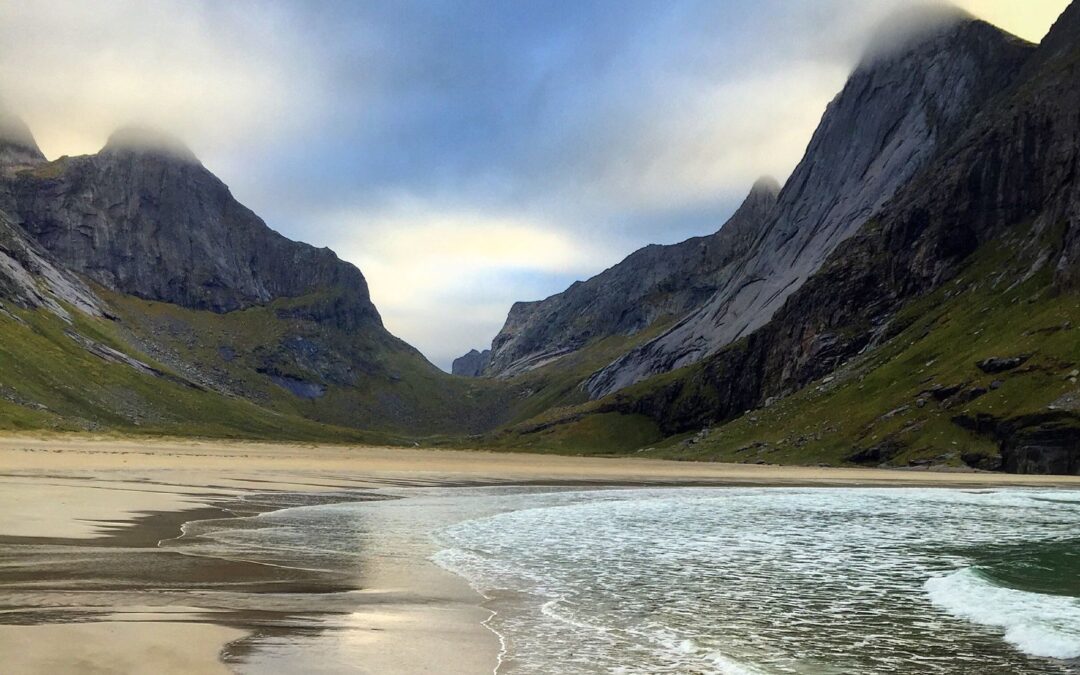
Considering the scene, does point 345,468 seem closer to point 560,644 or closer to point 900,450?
point 560,644

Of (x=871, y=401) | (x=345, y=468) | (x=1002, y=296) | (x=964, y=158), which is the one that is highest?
(x=964, y=158)

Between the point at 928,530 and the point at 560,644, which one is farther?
the point at 928,530

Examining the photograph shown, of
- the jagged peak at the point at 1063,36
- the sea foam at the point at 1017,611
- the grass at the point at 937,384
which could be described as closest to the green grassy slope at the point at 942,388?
the grass at the point at 937,384

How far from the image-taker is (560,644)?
1385 centimetres

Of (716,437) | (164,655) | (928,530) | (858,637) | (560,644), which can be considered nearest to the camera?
(164,655)

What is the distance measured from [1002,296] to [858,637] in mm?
154991

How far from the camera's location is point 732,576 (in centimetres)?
2230

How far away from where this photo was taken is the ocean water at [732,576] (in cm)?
1373

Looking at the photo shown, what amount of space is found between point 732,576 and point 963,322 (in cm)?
14473

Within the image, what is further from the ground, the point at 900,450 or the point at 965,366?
the point at 965,366

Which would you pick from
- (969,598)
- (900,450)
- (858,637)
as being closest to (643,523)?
(969,598)

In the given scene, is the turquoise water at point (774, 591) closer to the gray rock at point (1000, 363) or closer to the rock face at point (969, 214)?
the gray rock at point (1000, 363)

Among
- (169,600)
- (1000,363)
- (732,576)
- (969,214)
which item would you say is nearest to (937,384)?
(1000,363)

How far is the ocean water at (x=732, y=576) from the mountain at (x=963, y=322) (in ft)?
218
